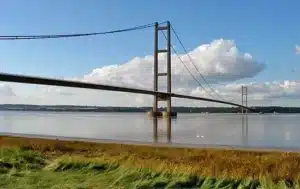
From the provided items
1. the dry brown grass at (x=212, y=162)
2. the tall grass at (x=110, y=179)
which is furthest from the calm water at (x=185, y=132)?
the tall grass at (x=110, y=179)

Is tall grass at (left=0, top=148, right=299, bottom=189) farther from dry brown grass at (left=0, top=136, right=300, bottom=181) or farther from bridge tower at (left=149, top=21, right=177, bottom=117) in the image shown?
bridge tower at (left=149, top=21, right=177, bottom=117)

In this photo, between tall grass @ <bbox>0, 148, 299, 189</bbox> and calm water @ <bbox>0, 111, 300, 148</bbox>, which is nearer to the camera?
tall grass @ <bbox>0, 148, 299, 189</bbox>

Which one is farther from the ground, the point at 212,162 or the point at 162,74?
the point at 162,74

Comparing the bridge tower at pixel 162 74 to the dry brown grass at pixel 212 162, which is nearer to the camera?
the dry brown grass at pixel 212 162

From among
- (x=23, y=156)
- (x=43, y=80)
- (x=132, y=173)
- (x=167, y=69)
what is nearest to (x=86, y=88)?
(x=43, y=80)

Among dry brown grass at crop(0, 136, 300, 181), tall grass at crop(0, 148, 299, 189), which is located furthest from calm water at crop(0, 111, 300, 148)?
tall grass at crop(0, 148, 299, 189)

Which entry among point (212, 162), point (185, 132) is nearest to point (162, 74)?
point (185, 132)

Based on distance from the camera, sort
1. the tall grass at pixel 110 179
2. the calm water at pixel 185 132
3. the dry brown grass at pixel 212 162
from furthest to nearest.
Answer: the calm water at pixel 185 132 < the dry brown grass at pixel 212 162 < the tall grass at pixel 110 179

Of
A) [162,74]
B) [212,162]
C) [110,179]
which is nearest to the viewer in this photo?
[110,179]

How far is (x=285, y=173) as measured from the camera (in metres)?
6.42

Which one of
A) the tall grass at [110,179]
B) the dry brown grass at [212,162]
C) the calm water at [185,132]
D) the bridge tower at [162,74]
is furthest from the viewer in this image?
the bridge tower at [162,74]

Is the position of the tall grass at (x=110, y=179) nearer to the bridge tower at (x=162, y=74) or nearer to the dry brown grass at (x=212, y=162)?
the dry brown grass at (x=212, y=162)

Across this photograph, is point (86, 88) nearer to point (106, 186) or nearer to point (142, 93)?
point (142, 93)

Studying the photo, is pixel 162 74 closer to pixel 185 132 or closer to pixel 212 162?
pixel 185 132
